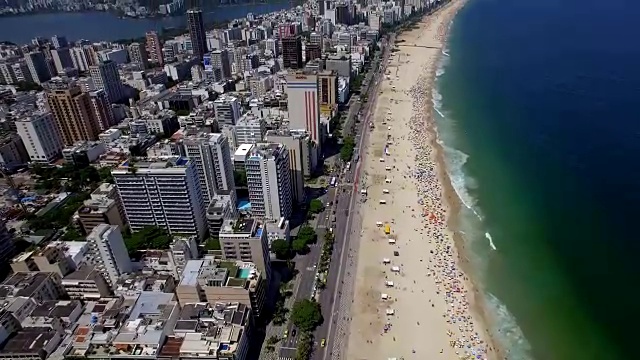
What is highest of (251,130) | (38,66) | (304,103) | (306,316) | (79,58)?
(304,103)

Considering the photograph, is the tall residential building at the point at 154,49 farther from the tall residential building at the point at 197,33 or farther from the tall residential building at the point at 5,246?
the tall residential building at the point at 5,246

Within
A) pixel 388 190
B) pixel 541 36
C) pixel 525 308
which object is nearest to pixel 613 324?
pixel 525 308

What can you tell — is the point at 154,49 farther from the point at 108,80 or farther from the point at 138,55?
the point at 108,80

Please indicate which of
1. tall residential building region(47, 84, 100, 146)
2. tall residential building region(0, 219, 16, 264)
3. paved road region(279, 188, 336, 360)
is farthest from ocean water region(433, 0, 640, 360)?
tall residential building region(47, 84, 100, 146)

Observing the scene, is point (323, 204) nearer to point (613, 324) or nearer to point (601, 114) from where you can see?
point (613, 324)

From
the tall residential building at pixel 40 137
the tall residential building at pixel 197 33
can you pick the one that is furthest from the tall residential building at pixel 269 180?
the tall residential building at pixel 197 33

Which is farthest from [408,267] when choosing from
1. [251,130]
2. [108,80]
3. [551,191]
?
[108,80]
